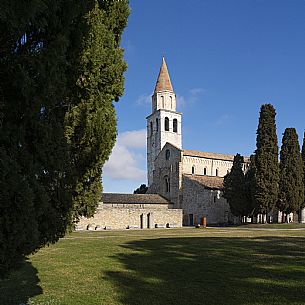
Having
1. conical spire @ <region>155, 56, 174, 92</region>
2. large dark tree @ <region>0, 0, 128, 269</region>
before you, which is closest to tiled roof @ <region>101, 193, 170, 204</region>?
conical spire @ <region>155, 56, 174, 92</region>

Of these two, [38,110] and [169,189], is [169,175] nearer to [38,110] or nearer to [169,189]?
[169,189]

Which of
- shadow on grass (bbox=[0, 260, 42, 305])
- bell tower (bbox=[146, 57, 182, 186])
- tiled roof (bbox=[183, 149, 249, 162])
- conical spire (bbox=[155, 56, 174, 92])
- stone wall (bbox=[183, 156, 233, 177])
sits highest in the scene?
conical spire (bbox=[155, 56, 174, 92])

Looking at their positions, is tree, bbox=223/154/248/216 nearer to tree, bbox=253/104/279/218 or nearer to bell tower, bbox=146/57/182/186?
tree, bbox=253/104/279/218

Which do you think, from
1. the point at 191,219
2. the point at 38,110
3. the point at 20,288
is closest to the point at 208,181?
the point at 191,219

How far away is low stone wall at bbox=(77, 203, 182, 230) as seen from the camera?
134 ft

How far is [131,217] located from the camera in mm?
42969

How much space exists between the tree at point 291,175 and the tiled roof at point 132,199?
16.5 metres

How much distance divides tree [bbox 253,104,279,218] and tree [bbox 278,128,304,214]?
2.05 m

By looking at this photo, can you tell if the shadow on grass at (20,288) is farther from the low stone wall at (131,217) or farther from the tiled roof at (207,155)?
the tiled roof at (207,155)

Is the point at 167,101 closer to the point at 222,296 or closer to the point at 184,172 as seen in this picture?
the point at 184,172

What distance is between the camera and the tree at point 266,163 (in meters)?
38.2

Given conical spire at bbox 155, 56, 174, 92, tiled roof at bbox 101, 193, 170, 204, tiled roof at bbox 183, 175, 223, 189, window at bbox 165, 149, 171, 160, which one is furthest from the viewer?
conical spire at bbox 155, 56, 174, 92

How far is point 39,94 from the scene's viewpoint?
4.44 meters

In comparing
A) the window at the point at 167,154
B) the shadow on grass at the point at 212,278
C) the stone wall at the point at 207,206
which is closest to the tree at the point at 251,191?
the stone wall at the point at 207,206
